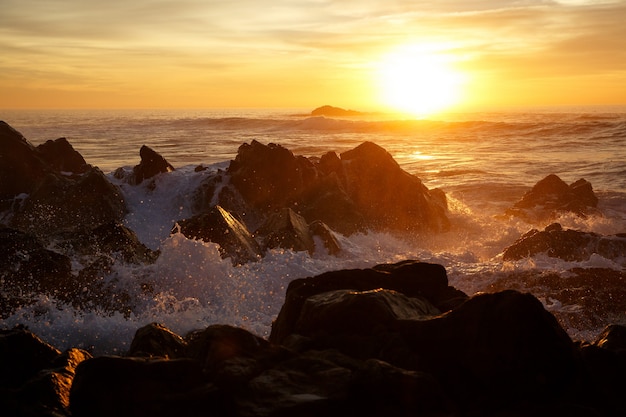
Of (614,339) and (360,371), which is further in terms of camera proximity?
(614,339)

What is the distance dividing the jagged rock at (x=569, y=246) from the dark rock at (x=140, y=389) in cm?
934

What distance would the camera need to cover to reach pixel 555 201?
779 inches

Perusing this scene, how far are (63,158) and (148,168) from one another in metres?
3.45

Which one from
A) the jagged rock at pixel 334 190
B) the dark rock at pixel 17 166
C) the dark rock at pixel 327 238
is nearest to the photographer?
the dark rock at pixel 327 238

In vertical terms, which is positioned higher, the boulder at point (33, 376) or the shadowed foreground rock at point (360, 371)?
the shadowed foreground rock at point (360, 371)

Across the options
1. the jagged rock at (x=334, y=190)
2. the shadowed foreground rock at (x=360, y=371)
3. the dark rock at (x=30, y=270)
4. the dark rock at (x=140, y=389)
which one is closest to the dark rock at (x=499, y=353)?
the shadowed foreground rock at (x=360, y=371)

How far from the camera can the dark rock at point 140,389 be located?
14.2 ft

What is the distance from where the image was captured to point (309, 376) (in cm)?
457

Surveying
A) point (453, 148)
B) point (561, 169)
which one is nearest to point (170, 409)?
point (561, 169)

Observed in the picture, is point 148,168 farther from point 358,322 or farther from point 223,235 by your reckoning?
point 358,322

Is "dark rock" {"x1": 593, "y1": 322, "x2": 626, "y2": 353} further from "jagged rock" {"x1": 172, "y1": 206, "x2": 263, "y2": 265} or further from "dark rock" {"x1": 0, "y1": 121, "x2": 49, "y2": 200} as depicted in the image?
"dark rock" {"x1": 0, "y1": 121, "x2": 49, "y2": 200}

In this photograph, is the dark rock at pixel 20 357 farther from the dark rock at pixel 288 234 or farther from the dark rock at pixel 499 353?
the dark rock at pixel 288 234

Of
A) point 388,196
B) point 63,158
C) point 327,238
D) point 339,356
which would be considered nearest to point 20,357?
point 339,356

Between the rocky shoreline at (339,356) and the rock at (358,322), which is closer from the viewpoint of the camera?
the rocky shoreline at (339,356)
